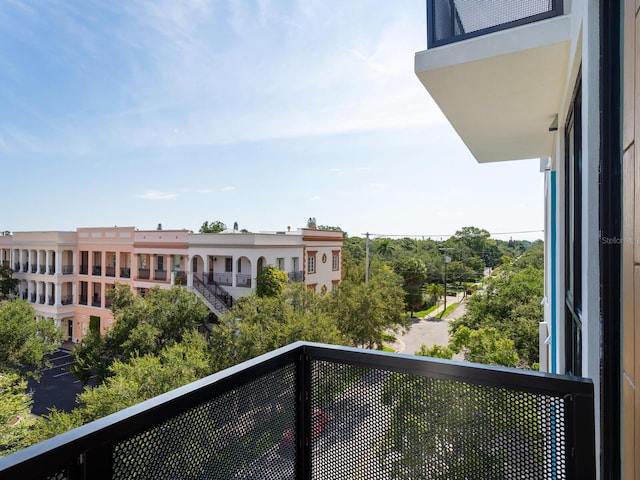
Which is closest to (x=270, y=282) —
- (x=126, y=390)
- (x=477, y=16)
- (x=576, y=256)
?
A: (x=126, y=390)

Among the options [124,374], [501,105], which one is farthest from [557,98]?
[124,374]

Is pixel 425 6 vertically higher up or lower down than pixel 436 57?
higher up

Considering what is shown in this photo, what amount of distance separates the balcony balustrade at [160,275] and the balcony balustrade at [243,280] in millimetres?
3759

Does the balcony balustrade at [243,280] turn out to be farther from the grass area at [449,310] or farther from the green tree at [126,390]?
the grass area at [449,310]

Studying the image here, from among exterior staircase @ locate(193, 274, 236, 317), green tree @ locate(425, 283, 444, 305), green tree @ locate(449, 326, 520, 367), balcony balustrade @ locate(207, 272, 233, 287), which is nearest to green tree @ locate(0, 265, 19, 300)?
exterior staircase @ locate(193, 274, 236, 317)

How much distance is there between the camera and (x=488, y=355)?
327 inches

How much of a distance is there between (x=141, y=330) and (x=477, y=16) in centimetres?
1174

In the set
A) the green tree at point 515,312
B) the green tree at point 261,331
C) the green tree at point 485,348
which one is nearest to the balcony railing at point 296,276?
the green tree at point 261,331

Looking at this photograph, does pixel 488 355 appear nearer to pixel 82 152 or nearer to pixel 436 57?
pixel 436 57

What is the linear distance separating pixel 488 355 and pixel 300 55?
25.4 feet

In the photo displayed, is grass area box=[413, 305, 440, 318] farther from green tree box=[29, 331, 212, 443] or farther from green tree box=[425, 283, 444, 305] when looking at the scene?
green tree box=[29, 331, 212, 443]

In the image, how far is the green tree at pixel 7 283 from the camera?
20130 millimetres

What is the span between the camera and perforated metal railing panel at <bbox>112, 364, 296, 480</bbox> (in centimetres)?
88

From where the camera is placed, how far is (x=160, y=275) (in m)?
17.7
